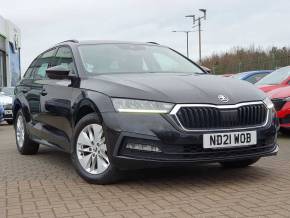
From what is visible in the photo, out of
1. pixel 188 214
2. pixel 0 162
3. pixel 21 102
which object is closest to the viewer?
pixel 188 214

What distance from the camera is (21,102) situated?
8031 mm

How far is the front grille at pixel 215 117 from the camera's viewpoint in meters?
5.00

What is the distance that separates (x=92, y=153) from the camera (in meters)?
5.54

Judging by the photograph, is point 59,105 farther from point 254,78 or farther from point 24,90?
point 254,78

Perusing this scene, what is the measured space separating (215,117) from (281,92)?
4.67 m

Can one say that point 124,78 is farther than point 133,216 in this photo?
Yes

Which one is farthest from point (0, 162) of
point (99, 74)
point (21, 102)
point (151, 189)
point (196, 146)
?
point (196, 146)

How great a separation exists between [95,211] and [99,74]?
194 cm

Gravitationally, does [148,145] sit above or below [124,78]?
below

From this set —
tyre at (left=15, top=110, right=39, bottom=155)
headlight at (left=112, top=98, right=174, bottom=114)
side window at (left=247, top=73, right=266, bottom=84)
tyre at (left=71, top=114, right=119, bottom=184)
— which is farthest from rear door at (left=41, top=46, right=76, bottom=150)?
side window at (left=247, top=73, right=266, bottom=84)

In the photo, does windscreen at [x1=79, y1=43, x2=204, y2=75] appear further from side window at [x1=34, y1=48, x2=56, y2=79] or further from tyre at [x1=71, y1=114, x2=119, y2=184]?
side window at [x1=34, y1=48, x2=56, y2=79]

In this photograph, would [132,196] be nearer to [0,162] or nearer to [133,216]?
[133,216]

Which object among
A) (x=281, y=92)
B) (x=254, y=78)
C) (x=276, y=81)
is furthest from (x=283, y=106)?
(x=254, y=78)

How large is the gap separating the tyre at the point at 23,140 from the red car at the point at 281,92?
4096 mm
